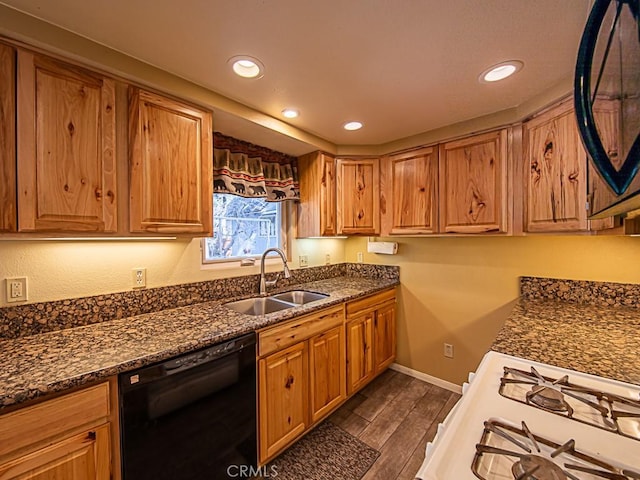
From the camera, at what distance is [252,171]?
221cm

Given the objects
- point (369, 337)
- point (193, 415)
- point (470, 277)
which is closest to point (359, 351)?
point (369, 337)

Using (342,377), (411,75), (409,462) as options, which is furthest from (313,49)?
(409,462)

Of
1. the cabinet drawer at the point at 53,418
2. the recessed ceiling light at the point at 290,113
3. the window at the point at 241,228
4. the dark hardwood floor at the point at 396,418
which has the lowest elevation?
the dark hardwood floor at the point at 396,418

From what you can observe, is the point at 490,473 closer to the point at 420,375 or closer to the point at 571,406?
the point at 571,406

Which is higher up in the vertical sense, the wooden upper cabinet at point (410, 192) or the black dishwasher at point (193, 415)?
the wooden upper cabinet at point (410, 192)

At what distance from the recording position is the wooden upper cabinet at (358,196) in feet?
8.40

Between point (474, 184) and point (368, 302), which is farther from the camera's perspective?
point (368, 302)

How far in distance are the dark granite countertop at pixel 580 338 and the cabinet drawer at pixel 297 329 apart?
1041mm

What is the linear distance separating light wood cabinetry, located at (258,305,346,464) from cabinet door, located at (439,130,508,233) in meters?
1.17

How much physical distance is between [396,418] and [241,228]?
6.43ft

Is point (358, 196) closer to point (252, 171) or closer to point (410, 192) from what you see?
point (410, 192)

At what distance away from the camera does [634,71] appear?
396mm

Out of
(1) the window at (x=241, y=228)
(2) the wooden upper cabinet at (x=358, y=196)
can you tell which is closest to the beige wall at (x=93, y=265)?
(1) the window at (x=241, y=228)

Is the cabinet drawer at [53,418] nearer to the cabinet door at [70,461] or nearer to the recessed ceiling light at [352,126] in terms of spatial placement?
the cabinet door at [70,461]
